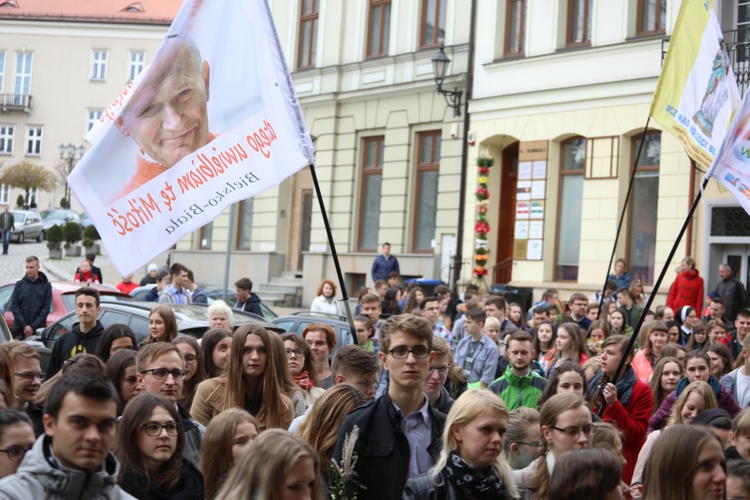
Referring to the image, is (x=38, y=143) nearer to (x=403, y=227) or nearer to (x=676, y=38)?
(x=403, y=227)

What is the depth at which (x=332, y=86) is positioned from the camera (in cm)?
2878

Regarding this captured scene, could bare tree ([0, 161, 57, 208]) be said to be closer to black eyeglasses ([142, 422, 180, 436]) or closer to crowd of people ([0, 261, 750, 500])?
crowd of people ([0, 261, 750, 500])

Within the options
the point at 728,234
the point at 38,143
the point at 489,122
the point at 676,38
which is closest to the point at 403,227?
the point at 489,122

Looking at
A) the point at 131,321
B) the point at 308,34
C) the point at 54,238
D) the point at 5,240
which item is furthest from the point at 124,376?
the point at 5,240

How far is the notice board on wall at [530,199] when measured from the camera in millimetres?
22688

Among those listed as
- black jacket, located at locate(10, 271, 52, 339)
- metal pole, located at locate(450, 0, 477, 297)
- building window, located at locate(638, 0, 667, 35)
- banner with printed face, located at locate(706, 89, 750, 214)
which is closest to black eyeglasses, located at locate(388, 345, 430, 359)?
banner with printed face, located at locate(706, 89, 750, 214)

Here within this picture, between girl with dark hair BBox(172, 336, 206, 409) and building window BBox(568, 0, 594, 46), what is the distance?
619 inches

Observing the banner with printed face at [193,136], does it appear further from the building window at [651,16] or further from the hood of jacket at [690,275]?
the building window at [651,16]

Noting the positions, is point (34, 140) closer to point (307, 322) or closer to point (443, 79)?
point (443, 79)

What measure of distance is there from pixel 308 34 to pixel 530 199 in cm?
1030

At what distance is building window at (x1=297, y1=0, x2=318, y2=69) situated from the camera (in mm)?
30109

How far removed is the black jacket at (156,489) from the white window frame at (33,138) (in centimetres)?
6990

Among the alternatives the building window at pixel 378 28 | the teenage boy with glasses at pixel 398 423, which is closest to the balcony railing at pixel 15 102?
the building window at pixel 378 28

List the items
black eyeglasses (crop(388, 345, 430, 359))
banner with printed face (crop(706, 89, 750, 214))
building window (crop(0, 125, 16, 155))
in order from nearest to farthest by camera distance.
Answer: black eyeglasses (crop(388, 345, 430, 359)), banner with printed face (crop(706, 89, 750, 214)), building window (crop(0, 125, 16, 155))
